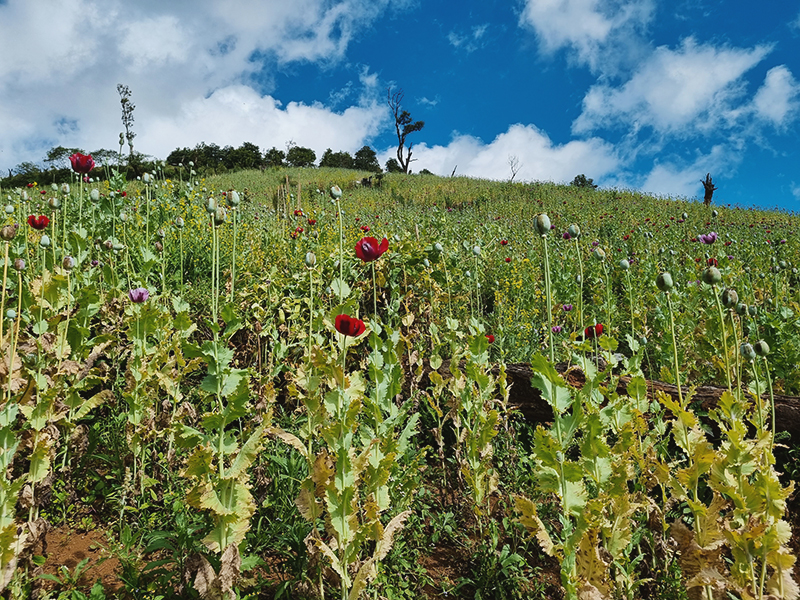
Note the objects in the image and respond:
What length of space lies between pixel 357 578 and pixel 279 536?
1.83ft

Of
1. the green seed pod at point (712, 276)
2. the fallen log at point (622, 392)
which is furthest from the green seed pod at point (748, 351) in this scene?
the fallen log at point (622, 392)

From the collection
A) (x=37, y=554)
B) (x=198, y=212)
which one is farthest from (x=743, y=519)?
(x=198, y=212)

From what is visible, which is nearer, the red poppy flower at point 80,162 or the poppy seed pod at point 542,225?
the poppy seed pod at point 542,225

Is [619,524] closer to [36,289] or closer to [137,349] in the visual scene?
[137,349]

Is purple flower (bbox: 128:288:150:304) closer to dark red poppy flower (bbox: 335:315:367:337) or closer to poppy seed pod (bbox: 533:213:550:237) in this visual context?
dark red poppy flower (bbox: 335:315:367:337)

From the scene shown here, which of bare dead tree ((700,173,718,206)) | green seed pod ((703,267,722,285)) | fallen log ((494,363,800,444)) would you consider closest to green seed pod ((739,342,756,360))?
green seed pod ((703,267,722,285))

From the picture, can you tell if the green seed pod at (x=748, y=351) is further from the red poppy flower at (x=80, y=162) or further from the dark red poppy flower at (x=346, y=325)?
the red poppy flower at (x=80, y=162)

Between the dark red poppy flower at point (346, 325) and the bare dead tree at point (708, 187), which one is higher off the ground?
the bare dead tree at point (708, 187)

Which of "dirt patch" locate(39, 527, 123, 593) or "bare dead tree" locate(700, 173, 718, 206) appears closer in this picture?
"dirt patch" locate(39, 527, 123, 593)

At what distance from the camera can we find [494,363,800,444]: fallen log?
2.48 m

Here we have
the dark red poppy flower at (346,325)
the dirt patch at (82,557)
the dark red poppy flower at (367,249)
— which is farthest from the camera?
the dark red poppy flower at (367,249)

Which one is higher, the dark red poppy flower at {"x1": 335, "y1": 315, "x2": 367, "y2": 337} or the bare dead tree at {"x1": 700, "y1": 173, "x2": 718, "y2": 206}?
the bare dead tree at {"x1": 700, "y1": 173, "x2": 718, "y2": 206}

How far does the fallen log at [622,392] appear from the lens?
97.7 inches

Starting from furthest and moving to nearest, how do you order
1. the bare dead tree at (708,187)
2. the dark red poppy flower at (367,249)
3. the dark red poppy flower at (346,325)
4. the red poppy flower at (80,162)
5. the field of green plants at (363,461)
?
the bare dead tree at (708,187) → the red poppy flower at (80,162) → the dark red poppy flower at (367,249) → the dark red poppy flower at (346,325) → the field of green plants at (363,461)
